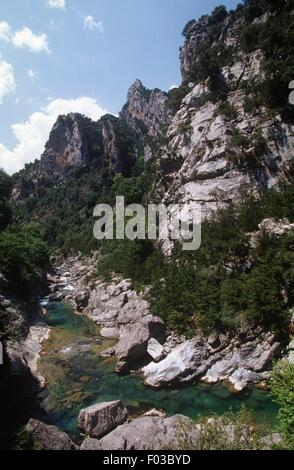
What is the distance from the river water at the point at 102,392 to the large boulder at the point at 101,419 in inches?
41.7

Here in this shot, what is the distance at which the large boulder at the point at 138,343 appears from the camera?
76.5 ft

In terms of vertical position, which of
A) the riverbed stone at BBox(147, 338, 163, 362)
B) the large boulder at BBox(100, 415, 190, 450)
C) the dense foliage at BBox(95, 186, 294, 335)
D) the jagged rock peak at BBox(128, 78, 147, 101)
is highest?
the jagged rock peak at BBox(128, 78, 147, 101)

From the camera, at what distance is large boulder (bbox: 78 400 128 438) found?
629 inches

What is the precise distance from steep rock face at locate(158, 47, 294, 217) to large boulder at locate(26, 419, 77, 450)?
25.1 metres

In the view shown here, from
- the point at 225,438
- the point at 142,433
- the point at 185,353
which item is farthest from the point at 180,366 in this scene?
the point at 225,438

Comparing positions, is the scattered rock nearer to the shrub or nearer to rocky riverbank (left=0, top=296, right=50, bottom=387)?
rocky riverbank (left=0, top=296, right=50, bottom=387)

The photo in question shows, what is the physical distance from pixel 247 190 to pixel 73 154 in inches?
3835

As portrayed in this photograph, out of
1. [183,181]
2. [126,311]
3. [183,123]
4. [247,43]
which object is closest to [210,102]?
[183,123]

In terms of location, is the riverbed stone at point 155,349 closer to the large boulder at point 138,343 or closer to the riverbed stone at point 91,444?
the large boulder at point 138,343

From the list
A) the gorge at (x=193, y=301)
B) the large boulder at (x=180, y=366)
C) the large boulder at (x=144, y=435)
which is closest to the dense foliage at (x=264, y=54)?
the gorge at (x=193, y=301)

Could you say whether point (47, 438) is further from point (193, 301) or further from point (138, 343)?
point (193, 301)

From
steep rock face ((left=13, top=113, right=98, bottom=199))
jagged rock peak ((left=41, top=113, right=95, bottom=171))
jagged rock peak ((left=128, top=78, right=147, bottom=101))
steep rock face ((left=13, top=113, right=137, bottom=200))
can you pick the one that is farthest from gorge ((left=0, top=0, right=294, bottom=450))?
jagged rock peak ((left=128, top=78, right=147, bottom=101))
